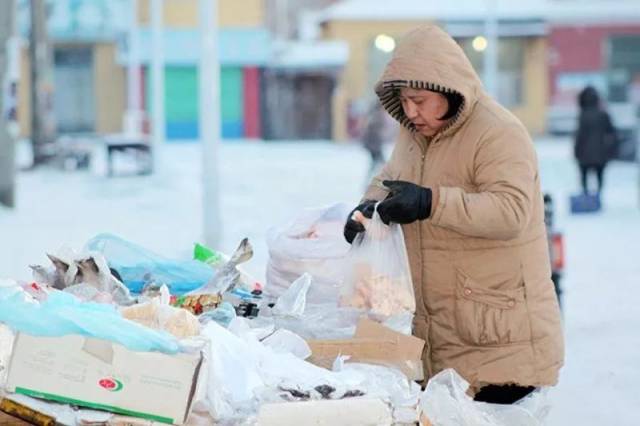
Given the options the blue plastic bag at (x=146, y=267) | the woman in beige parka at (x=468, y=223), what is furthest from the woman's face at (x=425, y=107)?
the blue plastic bag at (x=146, y=267)

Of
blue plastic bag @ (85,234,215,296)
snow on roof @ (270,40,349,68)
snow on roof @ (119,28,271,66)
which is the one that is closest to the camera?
blue plastic bag @ (85,234,215,296)

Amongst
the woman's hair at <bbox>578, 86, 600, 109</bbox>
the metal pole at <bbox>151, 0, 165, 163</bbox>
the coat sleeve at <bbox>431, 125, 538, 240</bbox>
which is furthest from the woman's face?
the metal pole at <bbox>151, 0, 165, 163</bbox>

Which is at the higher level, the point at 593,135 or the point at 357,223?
the point at 357,223

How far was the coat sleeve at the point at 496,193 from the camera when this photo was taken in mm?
4426

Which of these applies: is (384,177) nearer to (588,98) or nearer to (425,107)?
(425,107)

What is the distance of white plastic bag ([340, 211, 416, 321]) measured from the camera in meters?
4.65

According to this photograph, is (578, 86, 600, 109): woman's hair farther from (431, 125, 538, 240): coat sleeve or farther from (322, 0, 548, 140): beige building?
(322, 0, 548, 140): beige building

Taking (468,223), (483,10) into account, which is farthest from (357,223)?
(483,10)

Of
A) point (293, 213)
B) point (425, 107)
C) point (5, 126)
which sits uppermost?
point (425, 107)

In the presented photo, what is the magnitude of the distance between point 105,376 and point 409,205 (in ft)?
3.77

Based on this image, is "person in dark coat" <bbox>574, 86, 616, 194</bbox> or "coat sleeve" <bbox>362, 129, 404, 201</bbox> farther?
"person in dark coat" <bbox>574, 86, 616, 194</bbox>

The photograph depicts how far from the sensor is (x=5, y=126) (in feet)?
67.5

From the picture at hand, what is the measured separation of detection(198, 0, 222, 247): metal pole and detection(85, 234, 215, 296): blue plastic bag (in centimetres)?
953

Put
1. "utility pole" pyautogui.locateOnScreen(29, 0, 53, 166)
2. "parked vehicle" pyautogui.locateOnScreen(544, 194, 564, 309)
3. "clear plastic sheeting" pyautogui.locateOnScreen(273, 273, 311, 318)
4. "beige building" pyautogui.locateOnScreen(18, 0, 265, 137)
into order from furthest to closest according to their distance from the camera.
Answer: "beige building" pyautogui.locateOnScreen(18, 0, 265, 137)
"utility pole" pyautogui.locateOnScreen(29, 0, 53, 166)
"parked vehicle" pyautogui.locateOnScreen(544, 194, 564, 309)
"clear plastic sheeting" pyautogui.locateOnScreen(273, 273, 311, 318)
